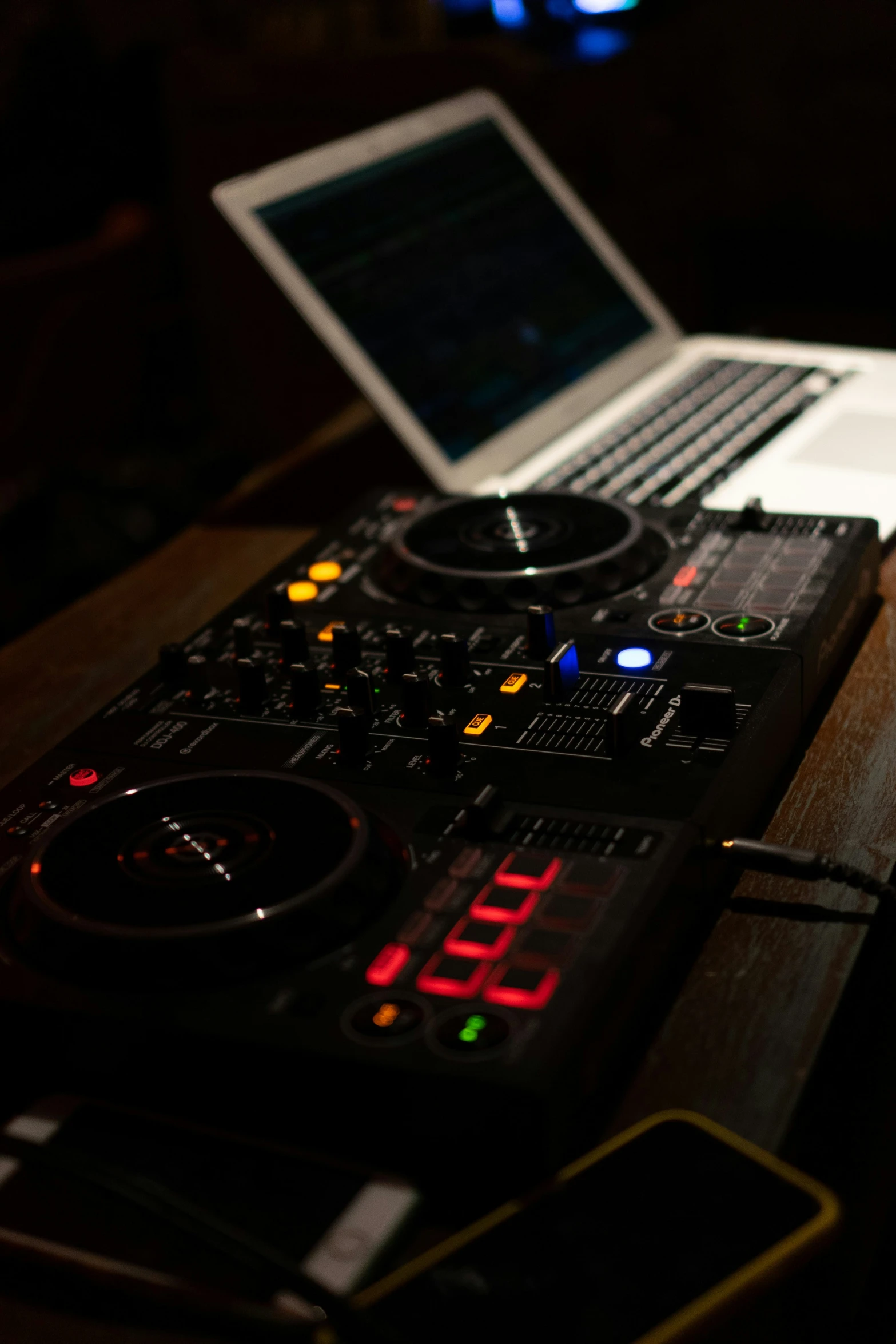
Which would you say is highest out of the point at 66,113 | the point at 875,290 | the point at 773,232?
the point at 66,113

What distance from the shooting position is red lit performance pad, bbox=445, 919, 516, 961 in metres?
0.53

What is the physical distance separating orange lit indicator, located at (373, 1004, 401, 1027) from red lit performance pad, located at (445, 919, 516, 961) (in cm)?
4

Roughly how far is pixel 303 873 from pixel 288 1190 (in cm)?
13

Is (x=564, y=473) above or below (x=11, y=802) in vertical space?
below

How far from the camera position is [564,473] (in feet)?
3.73

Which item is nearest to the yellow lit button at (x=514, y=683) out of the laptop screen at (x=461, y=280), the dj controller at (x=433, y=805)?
the dj controller at (x=433, y=805)

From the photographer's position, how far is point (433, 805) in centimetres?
64

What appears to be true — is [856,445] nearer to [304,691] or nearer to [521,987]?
[304,691]

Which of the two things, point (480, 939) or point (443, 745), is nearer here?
point (480, 939)

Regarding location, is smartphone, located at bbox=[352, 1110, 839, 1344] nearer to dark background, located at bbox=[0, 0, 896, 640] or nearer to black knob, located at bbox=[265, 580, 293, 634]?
black knob, located at bbox=[265, 580, 293, 634]

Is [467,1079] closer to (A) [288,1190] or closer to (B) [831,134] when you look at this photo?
(A) [288,1190]

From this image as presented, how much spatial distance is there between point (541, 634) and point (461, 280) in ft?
2.05

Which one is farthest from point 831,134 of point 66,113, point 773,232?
point 66,113

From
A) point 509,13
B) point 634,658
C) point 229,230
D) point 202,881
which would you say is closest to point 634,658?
point 634,658
